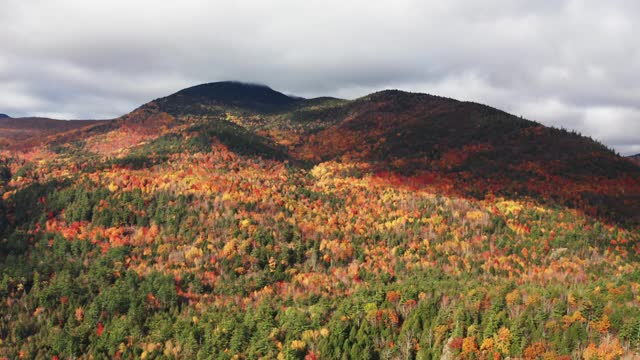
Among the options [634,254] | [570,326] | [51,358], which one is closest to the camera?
[570,326]

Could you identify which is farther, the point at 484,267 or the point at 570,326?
the point at 484,267

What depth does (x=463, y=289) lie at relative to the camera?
3506 inches

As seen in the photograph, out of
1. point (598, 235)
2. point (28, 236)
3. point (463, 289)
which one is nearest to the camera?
point (463, 289)

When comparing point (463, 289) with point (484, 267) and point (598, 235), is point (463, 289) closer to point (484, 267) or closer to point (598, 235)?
point (484, 267)

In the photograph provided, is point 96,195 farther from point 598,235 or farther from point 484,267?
point 598,235

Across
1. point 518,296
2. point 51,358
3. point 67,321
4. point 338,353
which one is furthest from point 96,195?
point 518,296

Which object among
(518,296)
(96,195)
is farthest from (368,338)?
(96,195)

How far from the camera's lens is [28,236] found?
179 meters

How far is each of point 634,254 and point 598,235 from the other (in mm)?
13543

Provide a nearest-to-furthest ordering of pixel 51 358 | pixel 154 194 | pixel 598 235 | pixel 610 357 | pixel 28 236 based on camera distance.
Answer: pixel 610 357
pixel 51 358
pixel 598 235
pixel 28 236
pixel 154 194

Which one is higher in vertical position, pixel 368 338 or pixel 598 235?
pixel 598 235

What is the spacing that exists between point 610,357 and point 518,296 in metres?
22.2

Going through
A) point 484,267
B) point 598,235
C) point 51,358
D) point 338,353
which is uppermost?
point 598,235

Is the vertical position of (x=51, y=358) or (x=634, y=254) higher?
(x=634, y=254)
